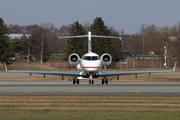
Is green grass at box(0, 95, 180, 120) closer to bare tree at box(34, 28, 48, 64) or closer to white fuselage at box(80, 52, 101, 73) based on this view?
white fuselage at box(80, 52, 101, 73)

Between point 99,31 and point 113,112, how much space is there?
66995 millimetres

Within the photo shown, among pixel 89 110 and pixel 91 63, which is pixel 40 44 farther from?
pixel 89 110

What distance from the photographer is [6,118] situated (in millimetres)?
10461

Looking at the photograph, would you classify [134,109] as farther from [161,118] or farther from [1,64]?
[1,64]

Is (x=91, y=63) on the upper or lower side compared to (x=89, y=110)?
upper

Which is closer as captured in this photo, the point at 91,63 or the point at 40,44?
the point at 91,63

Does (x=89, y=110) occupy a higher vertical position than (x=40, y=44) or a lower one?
lower

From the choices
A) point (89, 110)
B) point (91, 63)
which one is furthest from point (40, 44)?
point (89, 110)

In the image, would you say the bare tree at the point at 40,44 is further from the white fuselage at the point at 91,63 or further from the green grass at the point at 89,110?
the green grass at the point at 89,110

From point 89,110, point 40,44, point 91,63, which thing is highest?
point 40,44

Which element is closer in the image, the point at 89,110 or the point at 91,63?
the point at 89,110

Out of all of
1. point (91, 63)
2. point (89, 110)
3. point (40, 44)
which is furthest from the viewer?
point (40, 44)

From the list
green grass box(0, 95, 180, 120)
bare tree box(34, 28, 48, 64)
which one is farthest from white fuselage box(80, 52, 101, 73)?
bare tree box(34, 28, 48, 64)

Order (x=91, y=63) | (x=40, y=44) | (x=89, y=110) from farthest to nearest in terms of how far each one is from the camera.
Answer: (x=40, y=44) < (x=91, y=63) < (x=89, y=110)
